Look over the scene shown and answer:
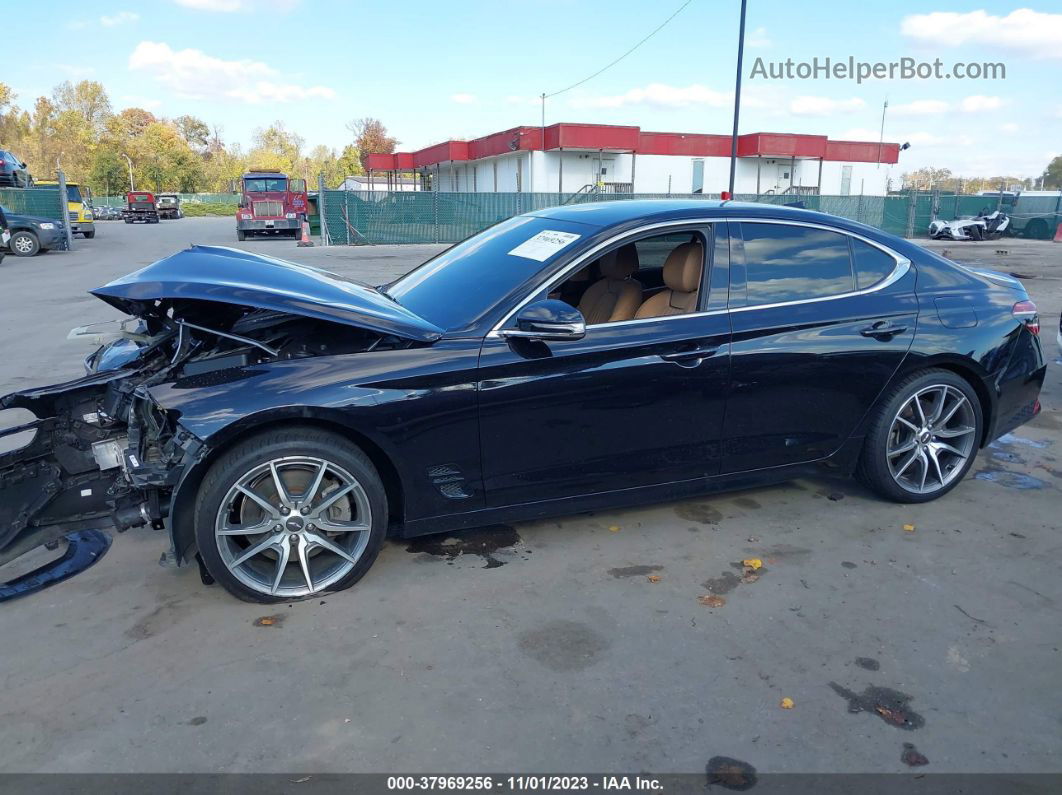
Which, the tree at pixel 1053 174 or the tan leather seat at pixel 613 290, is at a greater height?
the tree at pixel 1053 174

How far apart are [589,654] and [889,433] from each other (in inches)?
90.9

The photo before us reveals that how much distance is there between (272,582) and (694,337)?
2239mm

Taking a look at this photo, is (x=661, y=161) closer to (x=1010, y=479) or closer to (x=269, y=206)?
(x=269, y=206)

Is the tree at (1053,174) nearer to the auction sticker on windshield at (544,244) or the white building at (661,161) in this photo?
the white building at (661,161)

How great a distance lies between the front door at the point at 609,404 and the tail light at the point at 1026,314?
1.97 metres

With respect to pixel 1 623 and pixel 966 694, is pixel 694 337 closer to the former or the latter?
pixel 966 694

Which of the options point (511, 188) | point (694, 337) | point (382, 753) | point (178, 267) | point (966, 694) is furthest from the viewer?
point (511, 188)

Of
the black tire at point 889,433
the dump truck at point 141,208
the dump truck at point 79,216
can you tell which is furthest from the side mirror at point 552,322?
the dump truck at point 141,208

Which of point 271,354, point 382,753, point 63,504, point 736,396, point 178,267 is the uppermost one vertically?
point 178,267

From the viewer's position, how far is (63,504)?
361cm

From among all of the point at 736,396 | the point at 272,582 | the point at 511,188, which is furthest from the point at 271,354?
the point at 511,188

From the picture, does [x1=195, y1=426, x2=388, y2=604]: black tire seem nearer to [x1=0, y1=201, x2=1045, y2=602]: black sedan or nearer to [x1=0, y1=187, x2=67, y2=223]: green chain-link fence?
[x1=0, y1=201, x2=1045, y2=602]: black sedan

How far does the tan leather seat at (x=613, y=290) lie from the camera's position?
4309mm

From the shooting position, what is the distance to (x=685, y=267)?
4.02 meters
